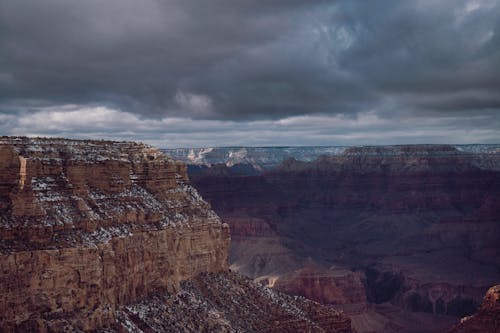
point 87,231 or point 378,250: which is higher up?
point 87,231

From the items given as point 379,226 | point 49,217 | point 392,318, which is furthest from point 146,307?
point 379,226

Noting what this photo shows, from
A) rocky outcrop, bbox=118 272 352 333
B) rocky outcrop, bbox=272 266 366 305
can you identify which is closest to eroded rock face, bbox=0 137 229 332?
rocky outcrop, bbox=118 272 352 333

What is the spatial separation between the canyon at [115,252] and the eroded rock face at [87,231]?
7 centimetres

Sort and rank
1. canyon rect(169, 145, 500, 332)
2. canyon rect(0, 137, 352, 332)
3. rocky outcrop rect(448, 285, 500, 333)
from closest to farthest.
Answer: canyon rect(0, 137, 352, 332) → rocky outcrop rect(448, 285, 500, 333) → canyon rect(169, 145, 500, 332)

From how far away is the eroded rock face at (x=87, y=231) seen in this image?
41375 millimetres

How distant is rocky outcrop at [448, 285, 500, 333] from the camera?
208 ft

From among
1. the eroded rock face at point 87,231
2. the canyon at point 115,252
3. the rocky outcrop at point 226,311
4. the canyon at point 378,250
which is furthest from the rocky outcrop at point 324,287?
the eroded rock face at point 87,231

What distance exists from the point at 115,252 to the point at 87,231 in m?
3.04

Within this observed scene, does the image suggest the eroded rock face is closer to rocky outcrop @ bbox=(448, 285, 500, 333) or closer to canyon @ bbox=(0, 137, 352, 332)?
canyon @ bbox=(0, 137, 352, 332)

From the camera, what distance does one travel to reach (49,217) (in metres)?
44.3

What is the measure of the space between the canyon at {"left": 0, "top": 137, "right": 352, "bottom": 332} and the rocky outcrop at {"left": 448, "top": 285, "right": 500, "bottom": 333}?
1161 cm

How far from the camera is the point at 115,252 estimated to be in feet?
160

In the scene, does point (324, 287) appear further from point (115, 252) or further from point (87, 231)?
point (87, 231)

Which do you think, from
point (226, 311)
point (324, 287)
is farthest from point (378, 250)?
point (226, 311)
